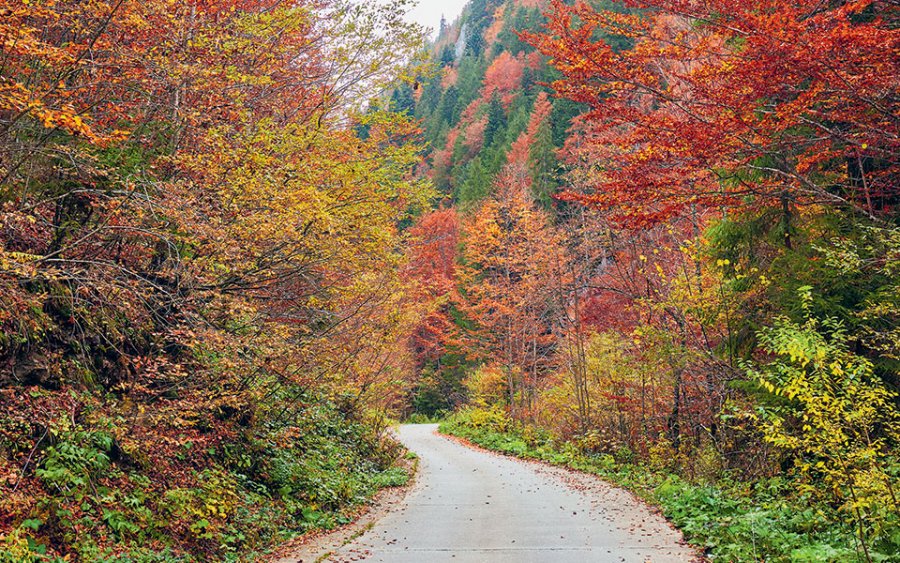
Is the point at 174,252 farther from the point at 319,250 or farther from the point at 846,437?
the point at 846,437

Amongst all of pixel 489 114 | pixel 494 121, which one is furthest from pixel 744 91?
pixel 489 114

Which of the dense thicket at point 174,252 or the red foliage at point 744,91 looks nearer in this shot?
the dense thicket at point 174,252

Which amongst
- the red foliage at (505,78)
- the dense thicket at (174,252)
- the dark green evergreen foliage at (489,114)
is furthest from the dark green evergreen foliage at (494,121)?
the dense thicket at (174,252)

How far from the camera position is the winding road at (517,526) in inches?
281

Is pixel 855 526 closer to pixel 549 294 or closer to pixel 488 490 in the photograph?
pixel 488 490

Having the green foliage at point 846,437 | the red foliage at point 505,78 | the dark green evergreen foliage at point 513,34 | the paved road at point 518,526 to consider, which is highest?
the dark green evergreen foliage at point 513,34

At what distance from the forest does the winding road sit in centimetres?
68

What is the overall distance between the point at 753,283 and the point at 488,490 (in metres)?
6.64

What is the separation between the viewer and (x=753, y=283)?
374 inches

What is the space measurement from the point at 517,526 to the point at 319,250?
4.94 meters

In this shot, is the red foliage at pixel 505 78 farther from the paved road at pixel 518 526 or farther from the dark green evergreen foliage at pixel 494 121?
the paved road at pixel 518 526

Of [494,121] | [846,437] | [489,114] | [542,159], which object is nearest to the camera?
[846,437]

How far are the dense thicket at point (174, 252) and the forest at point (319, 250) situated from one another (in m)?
0.05

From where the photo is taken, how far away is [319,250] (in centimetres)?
894
